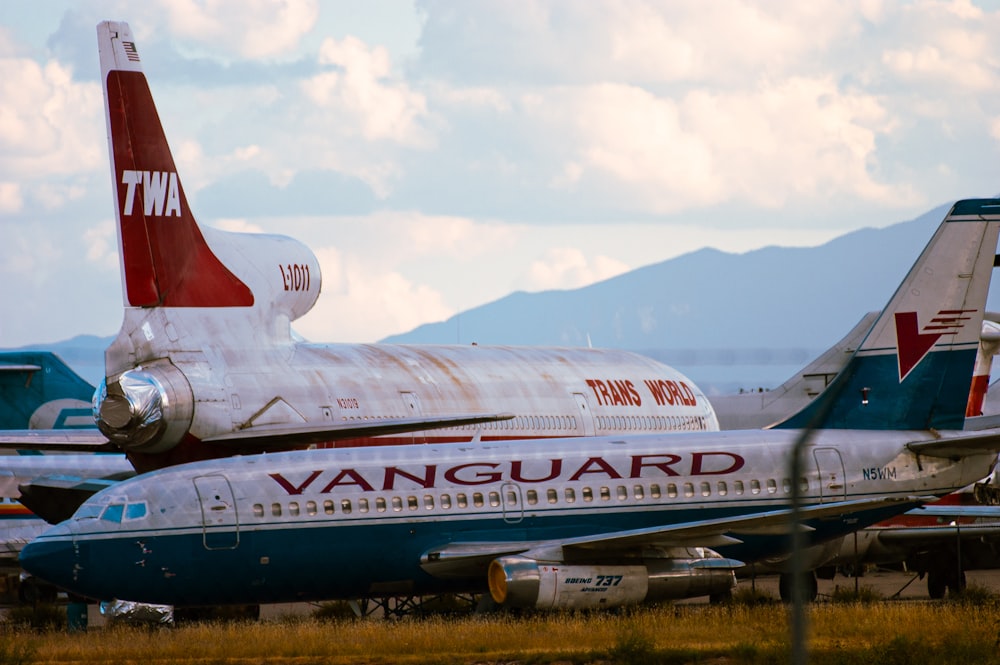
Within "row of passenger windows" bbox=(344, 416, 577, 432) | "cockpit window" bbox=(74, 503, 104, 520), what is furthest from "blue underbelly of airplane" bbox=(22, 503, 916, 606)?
"row of passenger windows" bbox=(344, 416, 577, 432)

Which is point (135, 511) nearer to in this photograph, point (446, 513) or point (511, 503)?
point (446, 513)

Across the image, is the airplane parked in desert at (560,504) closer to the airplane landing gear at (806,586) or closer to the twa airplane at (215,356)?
the airplane landing gear at (806,586)

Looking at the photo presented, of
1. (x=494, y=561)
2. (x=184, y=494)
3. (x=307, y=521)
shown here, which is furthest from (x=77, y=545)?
(x=494, y=561)

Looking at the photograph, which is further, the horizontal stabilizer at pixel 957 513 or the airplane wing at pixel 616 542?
the horizontal stabilizer at pixel 957 513

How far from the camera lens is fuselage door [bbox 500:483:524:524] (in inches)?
1013

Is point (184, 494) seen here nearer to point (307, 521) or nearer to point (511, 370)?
point (307, 521)

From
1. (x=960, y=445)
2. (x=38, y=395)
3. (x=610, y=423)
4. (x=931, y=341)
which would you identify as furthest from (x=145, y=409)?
(x=38, y=395)

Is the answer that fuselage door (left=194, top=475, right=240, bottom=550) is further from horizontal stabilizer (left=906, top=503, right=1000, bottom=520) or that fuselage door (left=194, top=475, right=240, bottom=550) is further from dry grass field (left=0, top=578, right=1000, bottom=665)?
horizontal stabilizer (left=906, top=503, right=1000, bottom=520)

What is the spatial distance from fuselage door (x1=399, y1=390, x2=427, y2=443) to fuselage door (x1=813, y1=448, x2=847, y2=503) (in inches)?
417

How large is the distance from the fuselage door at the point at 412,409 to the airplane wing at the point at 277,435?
3.42 m

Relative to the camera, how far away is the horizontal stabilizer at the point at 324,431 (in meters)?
29.4

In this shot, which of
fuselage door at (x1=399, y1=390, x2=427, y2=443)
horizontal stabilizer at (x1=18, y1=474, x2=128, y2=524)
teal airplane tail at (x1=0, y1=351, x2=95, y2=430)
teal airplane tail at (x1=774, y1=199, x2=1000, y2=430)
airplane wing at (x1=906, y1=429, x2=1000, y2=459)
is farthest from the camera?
teal airplane tail at (x1=0, y1=351, x2=95, y2=430)

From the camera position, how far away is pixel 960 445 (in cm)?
2769

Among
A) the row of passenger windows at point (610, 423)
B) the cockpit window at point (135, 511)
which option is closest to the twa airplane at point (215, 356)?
the row of passenger windows at point (610, 423)
